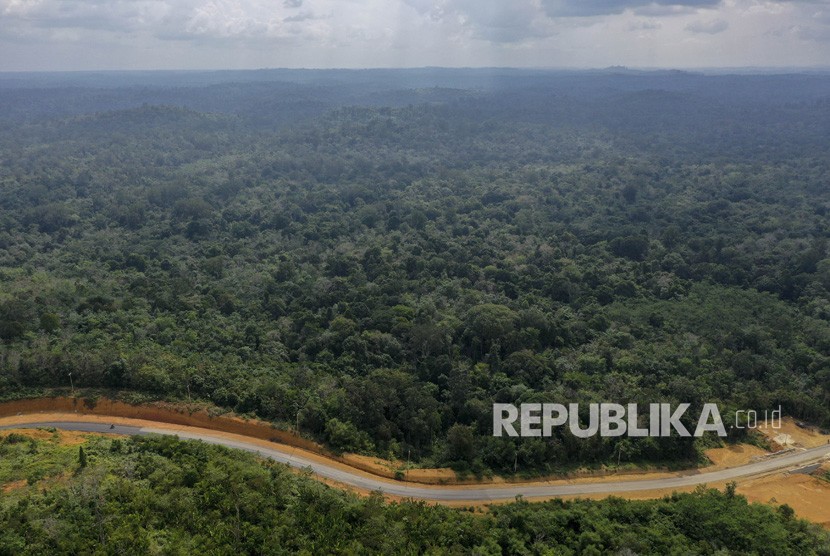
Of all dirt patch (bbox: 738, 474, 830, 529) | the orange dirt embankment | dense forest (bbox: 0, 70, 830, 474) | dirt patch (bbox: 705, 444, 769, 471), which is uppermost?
dense forest (bbox: 0, 70, 830, 474)

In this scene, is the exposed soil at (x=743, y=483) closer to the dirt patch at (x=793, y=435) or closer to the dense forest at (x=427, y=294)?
the dense forest at (x=427, y=294)

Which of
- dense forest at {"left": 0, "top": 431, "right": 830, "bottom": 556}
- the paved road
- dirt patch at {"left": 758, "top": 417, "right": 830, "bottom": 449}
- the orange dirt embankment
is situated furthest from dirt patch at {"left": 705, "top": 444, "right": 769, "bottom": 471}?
dense forest at {"left": 0, "top": 431, "right": 830, "bottom": 556}

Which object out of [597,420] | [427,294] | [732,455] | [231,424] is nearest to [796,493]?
[732,455]

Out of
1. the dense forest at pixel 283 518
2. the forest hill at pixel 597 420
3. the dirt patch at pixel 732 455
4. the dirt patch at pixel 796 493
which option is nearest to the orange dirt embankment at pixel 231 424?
the forest hill at pixel 597 420

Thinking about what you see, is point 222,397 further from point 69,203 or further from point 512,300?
point 69,203

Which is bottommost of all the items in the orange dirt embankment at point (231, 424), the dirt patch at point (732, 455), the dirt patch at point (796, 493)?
the dirt patch at point (796, 493)

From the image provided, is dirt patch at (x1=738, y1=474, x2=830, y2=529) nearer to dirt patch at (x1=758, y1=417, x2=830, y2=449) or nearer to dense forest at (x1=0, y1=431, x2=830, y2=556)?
dense forest at (x1=0, y1=431, x2=830, y2=556)
